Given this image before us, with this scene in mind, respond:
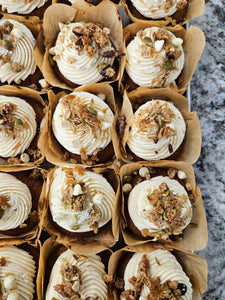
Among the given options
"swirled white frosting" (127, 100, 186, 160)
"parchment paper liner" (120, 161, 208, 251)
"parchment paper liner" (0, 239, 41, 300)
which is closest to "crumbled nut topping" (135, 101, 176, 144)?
"swirled white frosting" (127, 100, 186, 160)

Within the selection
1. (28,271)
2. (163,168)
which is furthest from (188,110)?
(28,271)

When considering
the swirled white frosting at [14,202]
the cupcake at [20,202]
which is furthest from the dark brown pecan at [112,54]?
the swirled white frosting at [14,202]

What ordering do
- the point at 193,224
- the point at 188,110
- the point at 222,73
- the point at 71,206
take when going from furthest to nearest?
the point at 222,73
the point at 188,110
the point at 193,224
the point at 71,206

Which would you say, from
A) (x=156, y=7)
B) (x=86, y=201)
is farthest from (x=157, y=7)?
(x=86, y=201)

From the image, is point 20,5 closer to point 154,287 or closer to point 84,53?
point 84,53

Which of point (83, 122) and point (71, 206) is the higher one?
point (83, 122)

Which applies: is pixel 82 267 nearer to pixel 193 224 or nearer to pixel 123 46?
pixel 193 224

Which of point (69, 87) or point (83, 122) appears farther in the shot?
point (69, 87)
